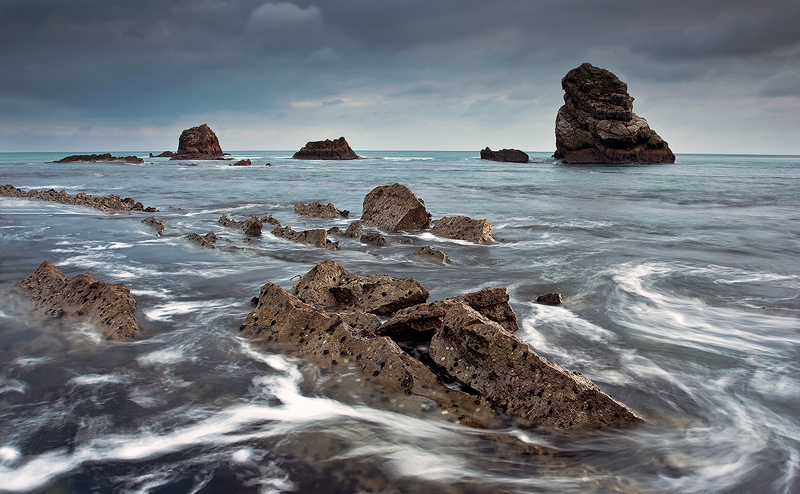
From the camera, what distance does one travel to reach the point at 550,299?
21.7ft

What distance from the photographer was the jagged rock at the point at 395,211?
40.6ft

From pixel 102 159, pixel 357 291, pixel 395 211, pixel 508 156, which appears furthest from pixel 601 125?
pixel 102 159

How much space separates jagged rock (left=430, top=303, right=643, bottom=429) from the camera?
3.49 meters

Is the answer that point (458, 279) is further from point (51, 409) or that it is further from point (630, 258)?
point (51, 409)

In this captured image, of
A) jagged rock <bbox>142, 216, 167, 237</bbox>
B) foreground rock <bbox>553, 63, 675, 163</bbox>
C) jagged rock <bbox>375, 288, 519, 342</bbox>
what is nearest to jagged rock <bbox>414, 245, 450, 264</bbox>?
jagged rock <bbox>375, 288, 519, 342</bbox>

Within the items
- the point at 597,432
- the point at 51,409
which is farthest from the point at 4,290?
the point at 597,432

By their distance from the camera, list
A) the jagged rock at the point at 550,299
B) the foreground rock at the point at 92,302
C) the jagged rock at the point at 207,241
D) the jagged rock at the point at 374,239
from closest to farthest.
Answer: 1. the foreground rock at the point at 92,302
2. the jagged rock at the point at 550,299
3. the jagged rock at the point at 207,241
4. the jagged rock at the point at 374,239

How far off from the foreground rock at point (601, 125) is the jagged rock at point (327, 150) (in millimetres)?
37001

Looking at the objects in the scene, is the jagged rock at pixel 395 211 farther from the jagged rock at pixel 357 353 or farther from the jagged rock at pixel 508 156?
the jagged rock at pixel 508 156

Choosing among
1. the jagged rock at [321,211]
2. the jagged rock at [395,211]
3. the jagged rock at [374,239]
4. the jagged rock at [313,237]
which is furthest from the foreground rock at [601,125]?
the jagged rock at [313,237]

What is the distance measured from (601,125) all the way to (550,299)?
59929 millimetres

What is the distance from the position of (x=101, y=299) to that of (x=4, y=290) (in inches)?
100

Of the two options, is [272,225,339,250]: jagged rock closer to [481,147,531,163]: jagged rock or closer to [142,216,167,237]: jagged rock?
[142,216,167,237]: jagged rock

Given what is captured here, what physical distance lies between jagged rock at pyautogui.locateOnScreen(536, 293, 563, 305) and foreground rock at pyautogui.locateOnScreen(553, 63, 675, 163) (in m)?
59.7
